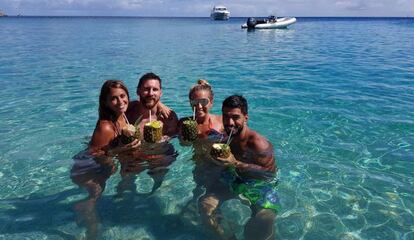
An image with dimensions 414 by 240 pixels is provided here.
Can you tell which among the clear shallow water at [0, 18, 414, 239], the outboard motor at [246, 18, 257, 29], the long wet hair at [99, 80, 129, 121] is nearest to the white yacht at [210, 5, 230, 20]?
the outboard motor at [246, 18, 257, 29]

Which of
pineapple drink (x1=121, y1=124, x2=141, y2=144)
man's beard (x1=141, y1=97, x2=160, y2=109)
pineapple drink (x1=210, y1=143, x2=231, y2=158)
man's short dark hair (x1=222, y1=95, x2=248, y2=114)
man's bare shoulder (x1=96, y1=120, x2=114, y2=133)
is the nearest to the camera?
pineapple drink (x1=210, y1=143, x2=231, y2=158)

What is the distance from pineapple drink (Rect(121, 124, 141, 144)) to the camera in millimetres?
4293

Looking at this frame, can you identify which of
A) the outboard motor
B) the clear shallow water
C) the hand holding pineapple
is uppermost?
the outboard motor

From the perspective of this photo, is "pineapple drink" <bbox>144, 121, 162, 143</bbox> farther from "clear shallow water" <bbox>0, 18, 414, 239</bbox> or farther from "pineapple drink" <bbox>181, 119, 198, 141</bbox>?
"clear shallow water" <bbox>0, 18, 414, 239</bbox>

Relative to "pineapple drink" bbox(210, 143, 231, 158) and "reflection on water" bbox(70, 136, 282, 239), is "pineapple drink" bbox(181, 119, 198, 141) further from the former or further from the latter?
"pineapple drink" bbox(210, 143, 231, 158)

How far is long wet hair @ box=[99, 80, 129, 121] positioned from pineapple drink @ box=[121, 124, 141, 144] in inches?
17.2

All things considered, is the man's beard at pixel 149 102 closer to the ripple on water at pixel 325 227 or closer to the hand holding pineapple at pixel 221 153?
the hand holding pineapple at pixel 221 153

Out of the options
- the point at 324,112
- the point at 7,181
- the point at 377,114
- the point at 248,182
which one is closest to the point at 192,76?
the point at 324,112

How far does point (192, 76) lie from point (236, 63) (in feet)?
15.3

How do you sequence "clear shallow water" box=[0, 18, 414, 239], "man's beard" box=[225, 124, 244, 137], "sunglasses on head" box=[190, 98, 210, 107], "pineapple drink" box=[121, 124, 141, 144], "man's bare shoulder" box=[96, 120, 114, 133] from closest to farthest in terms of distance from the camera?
"man's beard" box=[225, 124, 244, 137] → "pineapple drink" box=[121, 124, 141, 144] → "man's bare shoulder" box=[96, 120, 114, 133] → "clear shallow water" box=[0, 18, 414, 239] → "sunglasses on head" box=[190, 98, 210, 107]

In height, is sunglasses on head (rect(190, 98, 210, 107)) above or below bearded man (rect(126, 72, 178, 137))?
above

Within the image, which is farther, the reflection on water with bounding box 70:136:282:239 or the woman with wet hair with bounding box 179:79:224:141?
the woman with wet hair with bounding box 179:79:224:141

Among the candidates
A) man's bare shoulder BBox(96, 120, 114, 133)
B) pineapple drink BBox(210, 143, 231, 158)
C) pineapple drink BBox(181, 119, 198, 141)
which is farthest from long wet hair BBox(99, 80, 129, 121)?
pineapple drink BBox(210, 143, 231, 158)

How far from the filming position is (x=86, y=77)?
14.9 meters
